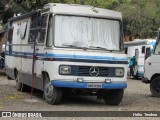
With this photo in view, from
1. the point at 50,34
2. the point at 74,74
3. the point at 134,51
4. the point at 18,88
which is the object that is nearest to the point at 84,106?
the point at 74,74

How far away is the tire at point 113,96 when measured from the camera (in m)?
13.1

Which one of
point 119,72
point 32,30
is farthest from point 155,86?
point 32,30

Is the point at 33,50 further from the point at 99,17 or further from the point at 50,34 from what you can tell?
the point at 99,17

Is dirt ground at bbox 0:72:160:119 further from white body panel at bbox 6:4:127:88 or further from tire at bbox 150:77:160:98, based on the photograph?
tire at bbox 150:77:160:98

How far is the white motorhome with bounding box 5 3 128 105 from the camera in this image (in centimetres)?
1211

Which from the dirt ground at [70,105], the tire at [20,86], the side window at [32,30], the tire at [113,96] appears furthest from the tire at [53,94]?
the tire at [20,86]

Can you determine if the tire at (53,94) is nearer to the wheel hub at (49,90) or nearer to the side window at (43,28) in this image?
the wheel hub at (49,90)

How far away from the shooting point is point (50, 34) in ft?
41.8

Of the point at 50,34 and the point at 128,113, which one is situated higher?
the point at 50,34

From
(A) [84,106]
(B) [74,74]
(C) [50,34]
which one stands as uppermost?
(C) [50,34]

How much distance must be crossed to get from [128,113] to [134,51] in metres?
20.0

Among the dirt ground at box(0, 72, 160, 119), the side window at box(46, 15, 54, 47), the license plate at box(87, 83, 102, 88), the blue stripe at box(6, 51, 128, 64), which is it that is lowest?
the dirt ground at box(0, 72, 160, 119)

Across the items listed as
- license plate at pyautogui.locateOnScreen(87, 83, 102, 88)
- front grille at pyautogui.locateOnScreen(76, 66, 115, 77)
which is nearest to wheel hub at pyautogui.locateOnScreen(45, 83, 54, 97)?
front grille at pyautogui.locateOnScreen(76, 66, 115, 77)

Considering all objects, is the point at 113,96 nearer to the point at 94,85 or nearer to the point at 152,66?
the point at 94,85
